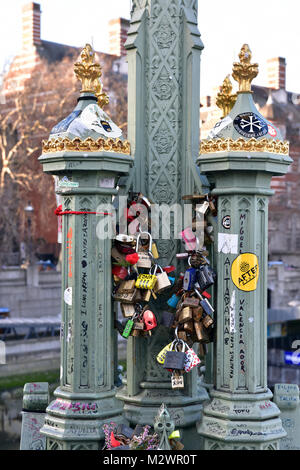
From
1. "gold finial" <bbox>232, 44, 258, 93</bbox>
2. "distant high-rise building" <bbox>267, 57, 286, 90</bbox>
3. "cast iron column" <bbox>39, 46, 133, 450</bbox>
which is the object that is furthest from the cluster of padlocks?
"distant high-rise building" <bbox>267, 57, 286, 90</bbox>

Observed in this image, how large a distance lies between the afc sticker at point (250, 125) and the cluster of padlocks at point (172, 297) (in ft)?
2.13

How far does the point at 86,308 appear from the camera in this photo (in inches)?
230

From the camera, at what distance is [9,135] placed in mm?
28578

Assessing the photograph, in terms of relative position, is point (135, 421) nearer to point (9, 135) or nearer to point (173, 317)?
point (173, 317)

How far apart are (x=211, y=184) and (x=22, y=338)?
2012cm

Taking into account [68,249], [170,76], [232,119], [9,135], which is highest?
[9,135]

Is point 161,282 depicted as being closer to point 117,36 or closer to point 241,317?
point 241,317

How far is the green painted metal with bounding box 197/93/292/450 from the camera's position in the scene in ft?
18.7

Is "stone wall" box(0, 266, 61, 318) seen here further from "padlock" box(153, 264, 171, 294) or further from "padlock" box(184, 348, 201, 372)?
"padlock" box(184, 348, 201, 372)

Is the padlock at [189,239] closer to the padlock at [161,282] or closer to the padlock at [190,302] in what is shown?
the padlock at [161,282]

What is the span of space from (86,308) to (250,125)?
202cm

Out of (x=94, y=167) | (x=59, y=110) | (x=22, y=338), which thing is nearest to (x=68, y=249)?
(x=94, y=167)

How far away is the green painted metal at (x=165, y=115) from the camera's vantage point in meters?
6.29

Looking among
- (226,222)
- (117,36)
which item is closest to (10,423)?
(226,222)
